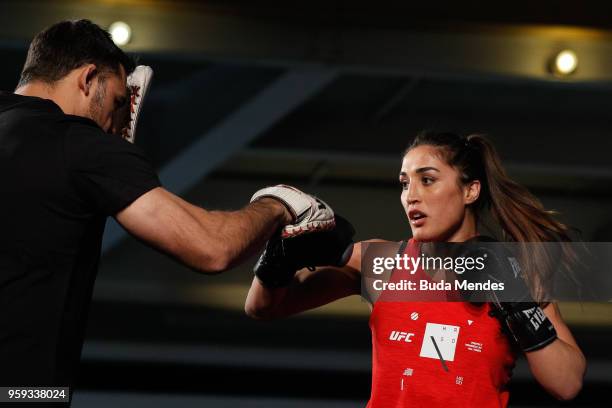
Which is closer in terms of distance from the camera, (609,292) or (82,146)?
(82,146)

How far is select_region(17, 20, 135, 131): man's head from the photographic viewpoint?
209 cm

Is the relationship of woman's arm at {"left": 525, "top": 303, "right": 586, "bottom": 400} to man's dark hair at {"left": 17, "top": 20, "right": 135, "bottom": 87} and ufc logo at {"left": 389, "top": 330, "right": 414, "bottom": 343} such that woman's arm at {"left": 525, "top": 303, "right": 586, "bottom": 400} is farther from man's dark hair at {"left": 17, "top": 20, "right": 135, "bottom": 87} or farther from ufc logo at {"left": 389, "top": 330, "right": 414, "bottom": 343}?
man's dark hair at {"left": 17, "top": 20, "right": 135, "bottom": 87}

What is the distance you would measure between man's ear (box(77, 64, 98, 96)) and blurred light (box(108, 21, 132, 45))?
13.1 feet

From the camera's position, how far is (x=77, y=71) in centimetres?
210

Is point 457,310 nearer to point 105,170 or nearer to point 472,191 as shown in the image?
point 472,191

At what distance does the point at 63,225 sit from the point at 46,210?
1.9 inches

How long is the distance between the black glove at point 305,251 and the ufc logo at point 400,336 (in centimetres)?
25

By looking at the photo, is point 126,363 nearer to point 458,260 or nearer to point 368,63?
point 368,63

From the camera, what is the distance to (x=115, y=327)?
1140cm

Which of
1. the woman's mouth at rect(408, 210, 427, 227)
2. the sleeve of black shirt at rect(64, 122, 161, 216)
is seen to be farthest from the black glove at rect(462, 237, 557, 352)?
the sleeve of black shirt at rect(64, 122, 161, 216)

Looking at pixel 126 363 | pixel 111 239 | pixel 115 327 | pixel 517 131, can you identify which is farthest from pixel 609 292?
pixel 115 327

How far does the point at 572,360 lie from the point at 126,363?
7.95 meters

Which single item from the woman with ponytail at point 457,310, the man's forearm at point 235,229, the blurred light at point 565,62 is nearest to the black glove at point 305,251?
the woman with ponytail at point 457,310

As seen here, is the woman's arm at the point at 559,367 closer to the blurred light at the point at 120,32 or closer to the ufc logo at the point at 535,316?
the ufc logo at the point at 535,316
